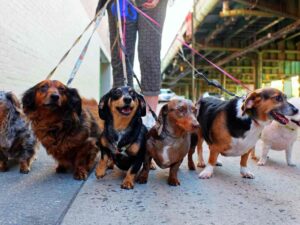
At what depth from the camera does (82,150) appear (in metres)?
2.94

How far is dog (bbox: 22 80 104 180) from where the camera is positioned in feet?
9.25

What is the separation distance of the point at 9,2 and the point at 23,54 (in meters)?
0.75

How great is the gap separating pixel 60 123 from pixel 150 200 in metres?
1.00

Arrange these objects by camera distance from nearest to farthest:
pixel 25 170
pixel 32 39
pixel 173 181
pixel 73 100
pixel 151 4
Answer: pixel 173 181 < pixel 73 100 < pixel 25 170 < pixel 151 4 < pixel 32 39

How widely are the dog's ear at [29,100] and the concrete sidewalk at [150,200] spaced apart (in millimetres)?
524

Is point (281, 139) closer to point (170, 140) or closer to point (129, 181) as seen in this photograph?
point (170, 140)

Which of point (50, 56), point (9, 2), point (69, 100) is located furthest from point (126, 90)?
point (50, 56)

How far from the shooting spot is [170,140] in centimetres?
279

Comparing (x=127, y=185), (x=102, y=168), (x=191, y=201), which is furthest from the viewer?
(x=102, y=168)

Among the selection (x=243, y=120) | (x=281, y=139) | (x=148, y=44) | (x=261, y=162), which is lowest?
(x=261, y=162)

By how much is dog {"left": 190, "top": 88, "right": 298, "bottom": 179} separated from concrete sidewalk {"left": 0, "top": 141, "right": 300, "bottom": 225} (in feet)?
0.74

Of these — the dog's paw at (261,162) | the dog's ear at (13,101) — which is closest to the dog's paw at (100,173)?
the dog's ear at (13,101)

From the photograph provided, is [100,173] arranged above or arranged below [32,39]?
below

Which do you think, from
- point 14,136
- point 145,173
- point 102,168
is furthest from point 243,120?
point 14,136
